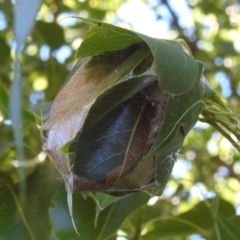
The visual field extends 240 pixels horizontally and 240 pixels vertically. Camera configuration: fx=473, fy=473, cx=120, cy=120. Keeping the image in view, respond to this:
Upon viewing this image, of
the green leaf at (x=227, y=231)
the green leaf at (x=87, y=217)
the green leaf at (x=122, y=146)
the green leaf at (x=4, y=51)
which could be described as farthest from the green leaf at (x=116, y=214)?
the green leaf at (x=4, y=51)

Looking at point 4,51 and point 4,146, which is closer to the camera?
point 4,146

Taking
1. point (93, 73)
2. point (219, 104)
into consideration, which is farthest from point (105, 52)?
point (219, 104)

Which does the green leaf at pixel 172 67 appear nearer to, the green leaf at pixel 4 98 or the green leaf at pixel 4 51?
the green leaf at pixel 4 98

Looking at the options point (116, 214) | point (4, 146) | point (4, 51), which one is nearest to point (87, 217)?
point (116, 214)

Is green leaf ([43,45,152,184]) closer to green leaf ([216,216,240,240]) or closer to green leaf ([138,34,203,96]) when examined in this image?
green leaf ([138,34,203,96])

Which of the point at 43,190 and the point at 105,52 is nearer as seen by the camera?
the point at 105,52

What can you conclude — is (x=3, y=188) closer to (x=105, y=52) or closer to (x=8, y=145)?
(x=8, y=145)

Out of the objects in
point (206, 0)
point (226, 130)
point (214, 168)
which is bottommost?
Result: point (214, 168)

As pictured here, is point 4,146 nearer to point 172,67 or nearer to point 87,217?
point 87,217
